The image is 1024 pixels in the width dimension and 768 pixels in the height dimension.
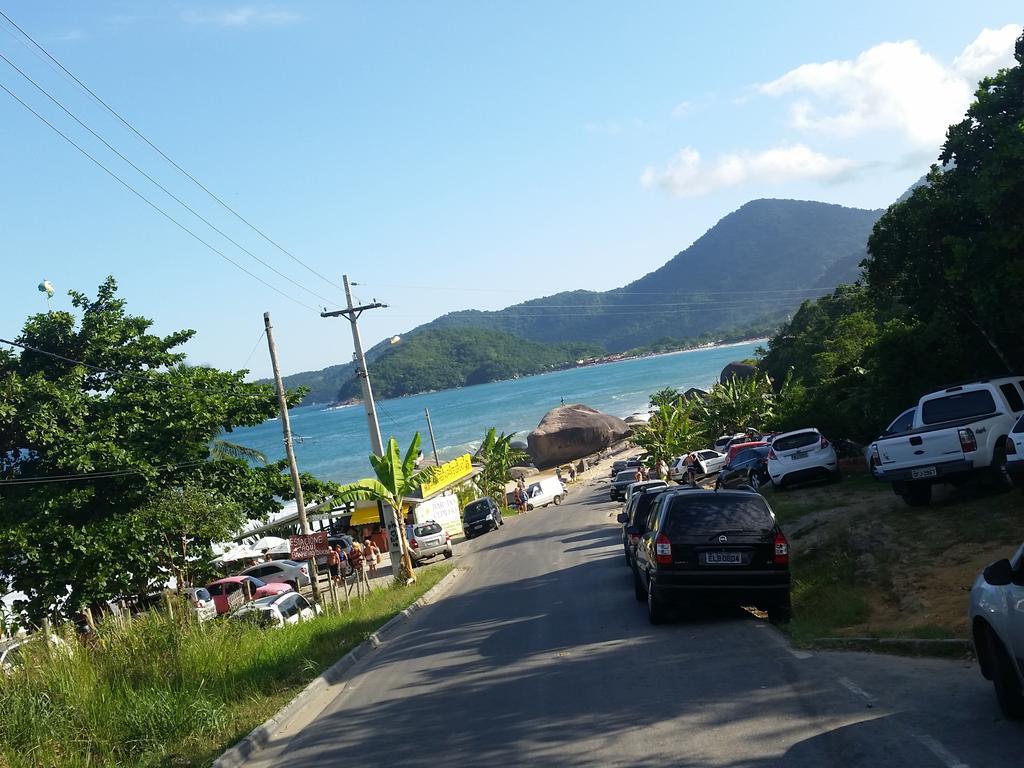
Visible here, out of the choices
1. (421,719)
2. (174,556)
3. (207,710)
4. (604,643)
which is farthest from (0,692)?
(174,556)

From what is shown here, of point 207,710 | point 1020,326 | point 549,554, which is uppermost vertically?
point 1020,326

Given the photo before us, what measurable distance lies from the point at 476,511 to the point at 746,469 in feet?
53.3

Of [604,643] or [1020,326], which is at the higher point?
[1020,326]

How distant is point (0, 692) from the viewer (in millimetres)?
10539

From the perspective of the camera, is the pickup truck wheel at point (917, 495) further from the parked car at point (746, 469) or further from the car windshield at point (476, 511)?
the car windshield at point (476, 511)

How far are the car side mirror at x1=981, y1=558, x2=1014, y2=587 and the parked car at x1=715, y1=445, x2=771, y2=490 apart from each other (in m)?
24.1

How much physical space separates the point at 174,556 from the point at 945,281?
20.5m

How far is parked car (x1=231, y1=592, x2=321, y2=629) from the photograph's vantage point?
1748 centimetres

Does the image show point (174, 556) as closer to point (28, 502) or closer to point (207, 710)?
point (28, 502)

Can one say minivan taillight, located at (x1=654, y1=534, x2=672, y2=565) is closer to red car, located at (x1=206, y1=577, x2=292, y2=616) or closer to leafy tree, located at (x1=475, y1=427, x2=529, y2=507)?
red car, located at (x1=206, y1=577, x2=292, y2=616)

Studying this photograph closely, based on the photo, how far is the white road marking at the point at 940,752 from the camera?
19.5 ft

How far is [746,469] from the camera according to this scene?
3272 centimetres

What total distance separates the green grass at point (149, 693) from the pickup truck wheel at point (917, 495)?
978 cm

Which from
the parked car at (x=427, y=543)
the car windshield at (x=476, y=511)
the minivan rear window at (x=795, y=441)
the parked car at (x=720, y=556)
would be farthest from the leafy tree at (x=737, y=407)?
the parked car at (x=720, y=556)
